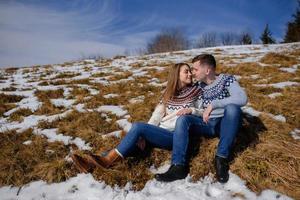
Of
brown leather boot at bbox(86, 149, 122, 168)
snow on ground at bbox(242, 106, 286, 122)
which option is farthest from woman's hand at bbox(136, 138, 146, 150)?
snow on ground at bbox(242, 106, 286, 122)

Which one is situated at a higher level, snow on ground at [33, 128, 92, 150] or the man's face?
the man's face

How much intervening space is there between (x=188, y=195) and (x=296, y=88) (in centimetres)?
471

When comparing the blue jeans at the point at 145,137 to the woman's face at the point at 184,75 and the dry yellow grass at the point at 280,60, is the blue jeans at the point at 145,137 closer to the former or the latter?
the woman's face at the point at 184,75

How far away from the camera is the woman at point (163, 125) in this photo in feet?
13.4

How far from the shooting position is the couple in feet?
12.9

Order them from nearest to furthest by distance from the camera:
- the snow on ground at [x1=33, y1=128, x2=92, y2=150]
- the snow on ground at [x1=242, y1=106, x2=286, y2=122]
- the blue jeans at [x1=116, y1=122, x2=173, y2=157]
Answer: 1. the blue jeans at [x1=116, y1=122, x2=173, y2=157]
2. the snow on ground at [x1=33, y1=128, x2=92, y2=150]
3. the snow on ground at [x1=242, y1=106, x2=286, y2=122]

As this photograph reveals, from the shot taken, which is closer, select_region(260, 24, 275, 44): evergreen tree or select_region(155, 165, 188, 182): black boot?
select_region(155, 165, 188, 182): black boot

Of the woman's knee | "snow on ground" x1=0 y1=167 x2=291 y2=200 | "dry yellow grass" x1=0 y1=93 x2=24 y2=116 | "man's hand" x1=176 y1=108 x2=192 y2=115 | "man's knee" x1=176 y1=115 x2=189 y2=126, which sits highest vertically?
the woman's knee

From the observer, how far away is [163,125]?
4594 mm

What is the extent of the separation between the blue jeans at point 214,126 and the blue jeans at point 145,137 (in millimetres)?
272

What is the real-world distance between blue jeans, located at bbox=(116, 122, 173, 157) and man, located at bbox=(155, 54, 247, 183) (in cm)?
28

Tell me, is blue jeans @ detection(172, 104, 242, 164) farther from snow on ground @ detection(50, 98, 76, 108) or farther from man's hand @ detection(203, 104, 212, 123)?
snow on ground @ detection(50, 98, 76, 108)

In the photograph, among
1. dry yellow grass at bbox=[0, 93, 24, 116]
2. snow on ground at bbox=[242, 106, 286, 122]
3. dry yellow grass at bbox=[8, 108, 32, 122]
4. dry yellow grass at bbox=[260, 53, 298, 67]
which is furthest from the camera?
dry yellow grass at bbox=[260, 53, 298, 67]

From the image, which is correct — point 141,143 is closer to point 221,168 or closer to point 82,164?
point 82,164
